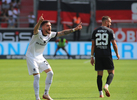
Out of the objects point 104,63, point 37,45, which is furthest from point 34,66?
point 104,63

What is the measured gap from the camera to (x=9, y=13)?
28906 millimetres

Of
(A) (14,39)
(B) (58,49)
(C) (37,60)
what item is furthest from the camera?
(A) (14,39)

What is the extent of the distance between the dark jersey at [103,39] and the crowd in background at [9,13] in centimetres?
2047

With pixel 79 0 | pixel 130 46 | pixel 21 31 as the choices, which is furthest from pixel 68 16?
pixel 130 46

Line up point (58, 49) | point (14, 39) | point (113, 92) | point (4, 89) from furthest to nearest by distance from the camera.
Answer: point (14, 39) < point (58, 49) < point (4, 89) < point (113, 92)

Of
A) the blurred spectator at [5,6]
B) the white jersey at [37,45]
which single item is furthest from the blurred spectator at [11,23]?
the white jersey at [37,45]

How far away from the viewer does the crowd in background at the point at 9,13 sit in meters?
27.8

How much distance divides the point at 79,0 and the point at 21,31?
19.7 feet

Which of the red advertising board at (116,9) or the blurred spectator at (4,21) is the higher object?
the red advertising board at (116,9)

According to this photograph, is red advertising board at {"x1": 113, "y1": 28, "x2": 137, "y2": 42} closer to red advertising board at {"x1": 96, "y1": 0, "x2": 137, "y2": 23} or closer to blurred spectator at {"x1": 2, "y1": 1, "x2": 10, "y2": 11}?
red advertising board at {"x1": 96, "y1": 0, "x2": 137, "y2": 23}

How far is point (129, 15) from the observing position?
26609mm

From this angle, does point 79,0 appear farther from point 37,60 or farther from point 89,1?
point 37,60

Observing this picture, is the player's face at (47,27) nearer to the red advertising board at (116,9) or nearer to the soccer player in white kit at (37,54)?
the soccer player in white kit at (37,54)

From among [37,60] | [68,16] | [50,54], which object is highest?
[68,16]
